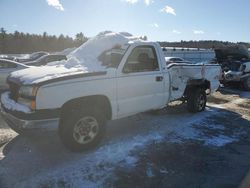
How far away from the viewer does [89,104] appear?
5.03 metres

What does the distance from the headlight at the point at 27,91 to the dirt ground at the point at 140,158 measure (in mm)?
1091

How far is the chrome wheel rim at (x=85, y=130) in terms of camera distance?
16.3ft

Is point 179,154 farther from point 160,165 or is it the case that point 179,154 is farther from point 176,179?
point 176,179

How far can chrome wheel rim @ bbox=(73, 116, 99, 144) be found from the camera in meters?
4.96

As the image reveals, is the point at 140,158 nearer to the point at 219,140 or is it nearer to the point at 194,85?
the point at 219,140

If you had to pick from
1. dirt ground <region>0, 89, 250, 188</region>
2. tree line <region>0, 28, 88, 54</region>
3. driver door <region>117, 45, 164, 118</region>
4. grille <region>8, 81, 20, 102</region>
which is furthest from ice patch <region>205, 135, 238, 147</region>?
tree line <region>0, 28, 88, 54</region>

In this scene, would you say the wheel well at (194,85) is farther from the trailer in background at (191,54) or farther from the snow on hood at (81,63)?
the trailer in background at (191,54)

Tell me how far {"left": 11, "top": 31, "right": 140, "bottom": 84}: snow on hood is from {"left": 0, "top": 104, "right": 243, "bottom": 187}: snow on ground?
136cm

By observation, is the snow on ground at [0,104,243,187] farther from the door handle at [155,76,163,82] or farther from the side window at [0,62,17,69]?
the side window at [0,62,17,69]

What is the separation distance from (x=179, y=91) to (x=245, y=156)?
2528 mm

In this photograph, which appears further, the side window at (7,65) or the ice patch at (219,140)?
the side window at (7,65)

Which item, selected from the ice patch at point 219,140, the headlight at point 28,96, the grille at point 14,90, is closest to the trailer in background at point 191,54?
the ice patch at point 219,140

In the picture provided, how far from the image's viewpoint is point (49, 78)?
461cm

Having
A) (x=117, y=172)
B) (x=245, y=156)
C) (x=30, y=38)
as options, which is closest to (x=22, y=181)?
(x=117, y=172)
